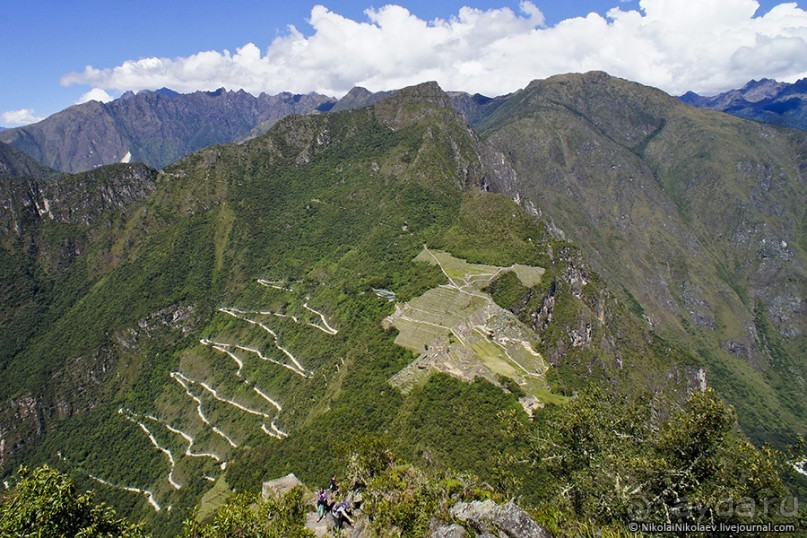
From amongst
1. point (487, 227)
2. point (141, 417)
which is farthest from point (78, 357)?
point (487, 227)

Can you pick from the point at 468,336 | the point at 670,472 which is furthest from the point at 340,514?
the point at 468,336

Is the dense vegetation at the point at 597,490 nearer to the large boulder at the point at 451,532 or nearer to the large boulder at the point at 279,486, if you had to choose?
the large boulder at the point at 451,532

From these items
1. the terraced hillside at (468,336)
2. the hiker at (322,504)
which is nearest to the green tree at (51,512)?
the hiker at (322,504)

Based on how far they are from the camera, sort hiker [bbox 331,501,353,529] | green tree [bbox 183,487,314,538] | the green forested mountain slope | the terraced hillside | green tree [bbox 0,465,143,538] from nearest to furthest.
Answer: green tree [bbox 0,465,143,538] < green tree [bbox 183,487,314,538] < hiker [bbox 331,501,353,529] < the green forested mountain slope < the terraced hillside

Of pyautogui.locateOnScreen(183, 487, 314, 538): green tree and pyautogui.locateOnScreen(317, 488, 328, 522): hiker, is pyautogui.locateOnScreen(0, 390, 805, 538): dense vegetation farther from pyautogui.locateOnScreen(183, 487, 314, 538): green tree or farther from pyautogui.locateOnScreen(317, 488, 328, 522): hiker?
pyautogui.locateOnScreen(317, 488, 328, 522): hiker

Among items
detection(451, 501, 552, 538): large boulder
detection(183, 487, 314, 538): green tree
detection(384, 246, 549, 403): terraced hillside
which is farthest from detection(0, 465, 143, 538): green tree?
detection(384, 246, 549, 403): terraced hillside
